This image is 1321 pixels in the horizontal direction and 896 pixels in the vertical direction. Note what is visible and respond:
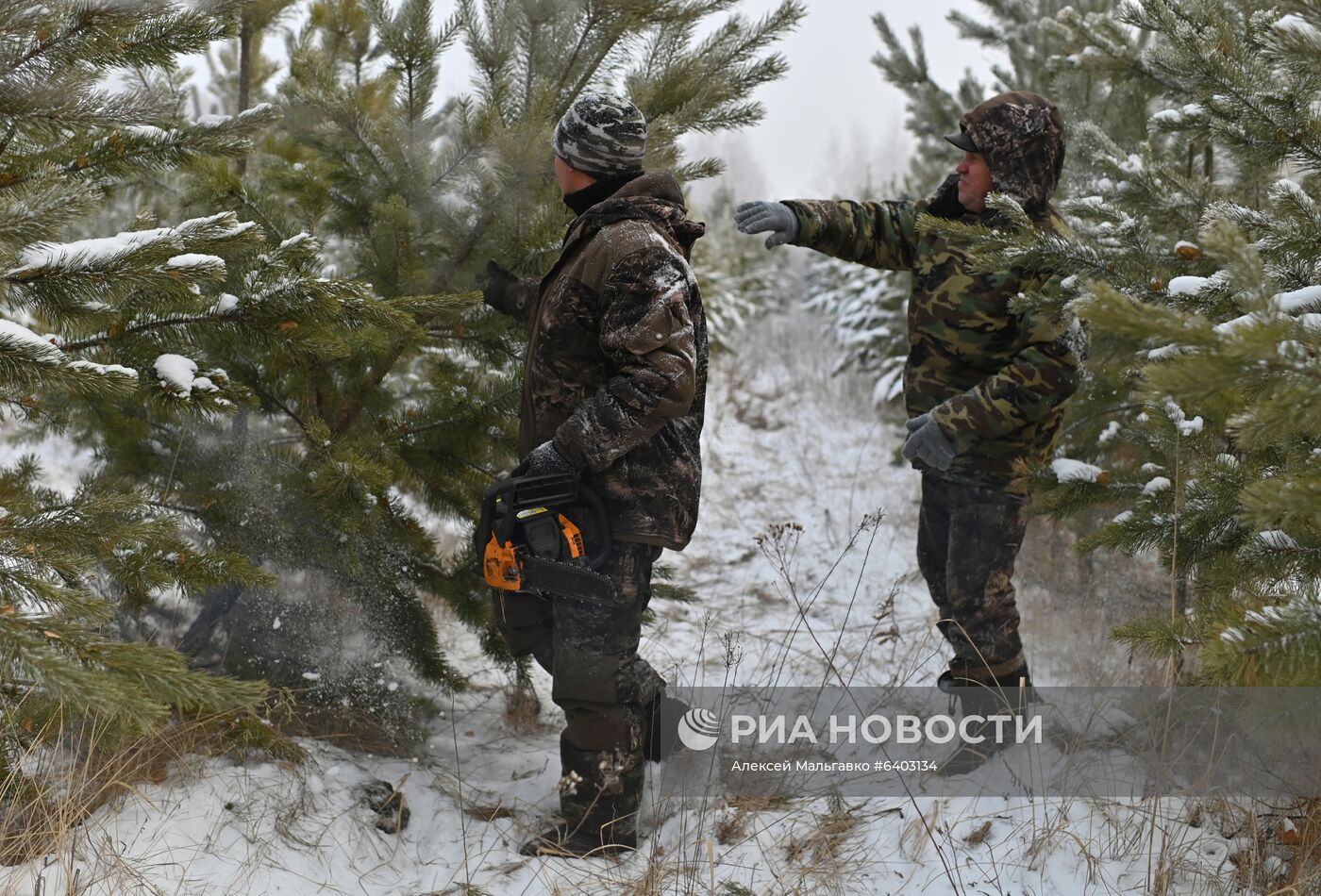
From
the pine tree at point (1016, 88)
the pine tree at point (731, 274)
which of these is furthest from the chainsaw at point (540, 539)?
the pine tree at point (731, 274)

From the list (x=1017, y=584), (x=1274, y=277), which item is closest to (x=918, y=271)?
(x=1274, y=277)

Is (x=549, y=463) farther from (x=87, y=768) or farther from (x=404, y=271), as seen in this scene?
(x=87, y=768)

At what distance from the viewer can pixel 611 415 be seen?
273 cm

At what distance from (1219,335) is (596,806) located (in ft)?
7.52

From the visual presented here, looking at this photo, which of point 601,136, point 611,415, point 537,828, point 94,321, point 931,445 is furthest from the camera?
point 931,445

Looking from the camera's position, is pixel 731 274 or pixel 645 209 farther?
pixel 731 274

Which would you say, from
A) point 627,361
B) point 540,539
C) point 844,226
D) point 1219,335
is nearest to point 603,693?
point 540,539

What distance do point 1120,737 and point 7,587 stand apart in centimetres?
325

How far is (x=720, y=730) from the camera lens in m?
3.45

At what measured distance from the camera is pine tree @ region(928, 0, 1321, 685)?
138 cm

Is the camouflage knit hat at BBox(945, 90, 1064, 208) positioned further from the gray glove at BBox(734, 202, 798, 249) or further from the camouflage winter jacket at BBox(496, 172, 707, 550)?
the camouflage winter jacket at BBox(496, 172, 707, 550)

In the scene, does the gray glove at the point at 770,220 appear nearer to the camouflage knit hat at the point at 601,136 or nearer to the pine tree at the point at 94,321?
the camouflage knit hat at the point at 601,136

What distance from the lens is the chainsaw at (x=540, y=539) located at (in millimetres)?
2791

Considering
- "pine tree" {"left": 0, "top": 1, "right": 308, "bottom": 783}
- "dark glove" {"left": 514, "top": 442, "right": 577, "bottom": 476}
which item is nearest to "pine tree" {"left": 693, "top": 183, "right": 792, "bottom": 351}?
"dark glove" {"left": 514, "top": 442, "right": 577, "bottom": 476}
